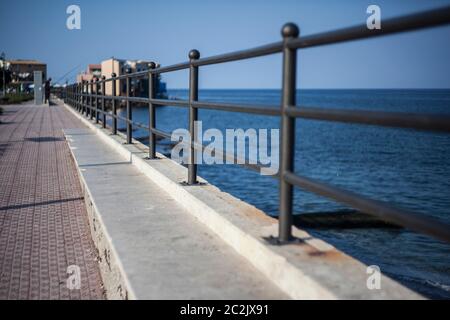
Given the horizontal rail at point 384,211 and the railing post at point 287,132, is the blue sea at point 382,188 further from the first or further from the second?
the horizontal rail at point 384,211

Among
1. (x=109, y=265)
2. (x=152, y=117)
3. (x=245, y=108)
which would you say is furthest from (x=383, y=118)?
(x=152, y=117)

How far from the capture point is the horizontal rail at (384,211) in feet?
5.67

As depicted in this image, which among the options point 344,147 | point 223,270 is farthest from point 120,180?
point 344,147

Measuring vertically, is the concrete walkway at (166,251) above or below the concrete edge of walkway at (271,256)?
below

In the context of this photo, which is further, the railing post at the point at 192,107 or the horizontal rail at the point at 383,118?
the railing post at the point at 192,107

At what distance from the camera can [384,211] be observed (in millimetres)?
1963

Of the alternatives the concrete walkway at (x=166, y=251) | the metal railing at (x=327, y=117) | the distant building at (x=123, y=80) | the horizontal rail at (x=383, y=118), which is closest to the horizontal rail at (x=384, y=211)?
the metal railing at (x=327, y=117)

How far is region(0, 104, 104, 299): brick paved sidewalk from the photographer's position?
122 inches

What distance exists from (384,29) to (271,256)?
122 cm

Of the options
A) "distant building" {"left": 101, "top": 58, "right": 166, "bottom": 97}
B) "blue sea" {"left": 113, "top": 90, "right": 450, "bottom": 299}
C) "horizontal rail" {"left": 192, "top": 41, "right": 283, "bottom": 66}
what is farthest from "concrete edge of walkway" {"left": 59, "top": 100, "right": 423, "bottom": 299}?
"blue sea" {"left": 113, "top": 90, "right": 450, "bottom": 299}

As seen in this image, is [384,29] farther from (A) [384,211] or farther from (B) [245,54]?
(B) [245,54]

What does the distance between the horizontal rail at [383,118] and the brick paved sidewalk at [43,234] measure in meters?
1.70
